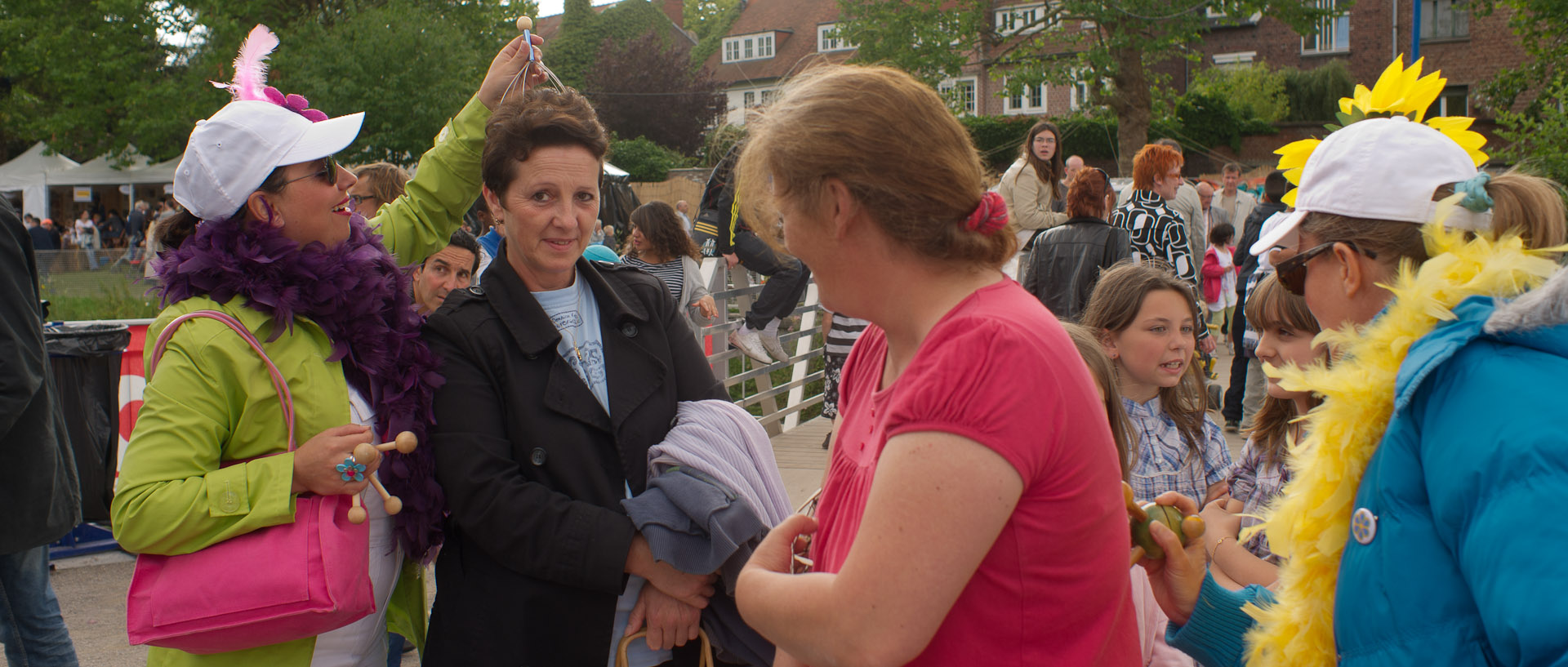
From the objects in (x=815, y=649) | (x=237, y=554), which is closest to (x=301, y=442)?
(x=237, y=554)

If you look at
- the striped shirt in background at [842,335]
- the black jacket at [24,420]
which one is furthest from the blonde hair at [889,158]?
the striped shirt in background at [842,335]

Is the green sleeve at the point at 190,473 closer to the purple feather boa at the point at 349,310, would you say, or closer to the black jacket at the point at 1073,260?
the purple feather boa at the point at 349,310

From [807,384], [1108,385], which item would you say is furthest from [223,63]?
[1108,385]

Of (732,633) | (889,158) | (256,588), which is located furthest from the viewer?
(732,633)

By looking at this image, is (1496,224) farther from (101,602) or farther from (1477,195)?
(101,602)

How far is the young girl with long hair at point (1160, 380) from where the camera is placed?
327 cm

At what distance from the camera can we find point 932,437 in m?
1.27

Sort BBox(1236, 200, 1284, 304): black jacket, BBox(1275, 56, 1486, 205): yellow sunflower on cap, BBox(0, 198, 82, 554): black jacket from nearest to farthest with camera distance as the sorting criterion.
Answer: BBox(1275, 56, 1486, 205): yellow sunflower on cap → BBox(0, 198, 82, 554): black jacket → BBox(1236, 200, 1284, 304): black jacket

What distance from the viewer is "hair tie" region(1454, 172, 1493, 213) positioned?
4.86 ft

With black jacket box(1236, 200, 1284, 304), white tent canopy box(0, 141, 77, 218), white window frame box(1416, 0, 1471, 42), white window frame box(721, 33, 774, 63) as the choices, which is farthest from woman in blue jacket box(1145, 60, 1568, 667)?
white window frame box(721, 33, 774, 63)

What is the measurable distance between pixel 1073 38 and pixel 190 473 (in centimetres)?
3020

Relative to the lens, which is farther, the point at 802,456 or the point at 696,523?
the point at 802,456

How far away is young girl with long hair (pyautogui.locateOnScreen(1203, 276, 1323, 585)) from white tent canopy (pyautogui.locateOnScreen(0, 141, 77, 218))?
3657 centimetres

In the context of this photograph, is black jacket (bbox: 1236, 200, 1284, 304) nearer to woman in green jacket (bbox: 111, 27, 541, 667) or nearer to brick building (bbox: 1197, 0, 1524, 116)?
woman in green jacket (bbox: 111, 27, 541, 667)
